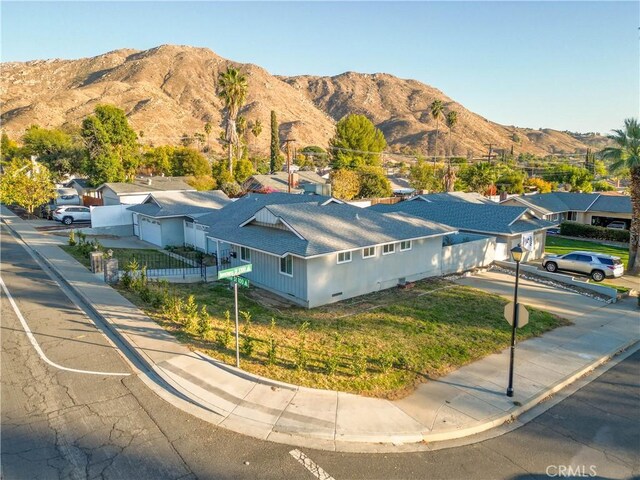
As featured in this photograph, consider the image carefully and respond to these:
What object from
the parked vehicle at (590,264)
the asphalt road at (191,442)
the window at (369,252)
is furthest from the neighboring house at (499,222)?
the asphalt road at (191,442)

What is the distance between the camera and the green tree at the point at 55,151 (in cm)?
7419

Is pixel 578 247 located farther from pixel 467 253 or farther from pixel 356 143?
pixel 356 143

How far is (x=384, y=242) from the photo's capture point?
810 inches

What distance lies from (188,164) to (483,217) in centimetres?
Result: 5113

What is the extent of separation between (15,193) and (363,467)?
49039 mm

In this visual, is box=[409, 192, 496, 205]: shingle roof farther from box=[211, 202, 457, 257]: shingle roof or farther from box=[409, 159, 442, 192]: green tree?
box=[409, 159, 442, 192]: green tree

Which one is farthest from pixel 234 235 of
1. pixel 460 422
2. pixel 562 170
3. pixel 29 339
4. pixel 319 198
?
pixel 562 170

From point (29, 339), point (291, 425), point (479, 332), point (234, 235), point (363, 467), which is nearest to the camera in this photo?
point (363, 467)

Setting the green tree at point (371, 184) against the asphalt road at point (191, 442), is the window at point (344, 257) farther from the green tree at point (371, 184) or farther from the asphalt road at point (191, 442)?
the green tree at point (371, 184)

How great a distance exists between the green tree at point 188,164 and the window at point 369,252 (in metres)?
52.1

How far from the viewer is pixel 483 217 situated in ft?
100

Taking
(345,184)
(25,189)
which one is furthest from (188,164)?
(345,184)

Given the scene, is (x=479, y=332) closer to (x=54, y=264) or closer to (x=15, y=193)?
(x=54, y=264)

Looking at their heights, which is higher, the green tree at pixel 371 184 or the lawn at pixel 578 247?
the green tree at pixel 371 184
